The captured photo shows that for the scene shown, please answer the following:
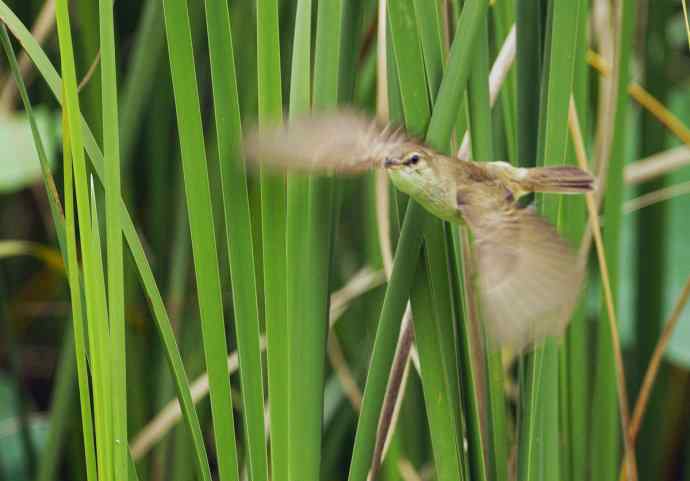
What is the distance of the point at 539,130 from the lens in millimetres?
554

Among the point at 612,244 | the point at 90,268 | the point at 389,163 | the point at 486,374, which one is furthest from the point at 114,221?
the point at 612,244

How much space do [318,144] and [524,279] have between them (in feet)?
A: 0.45

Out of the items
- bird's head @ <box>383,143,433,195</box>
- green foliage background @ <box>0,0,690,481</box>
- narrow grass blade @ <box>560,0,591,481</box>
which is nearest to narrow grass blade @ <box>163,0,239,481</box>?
green foliage background @ <box>0,0,690,481</box>

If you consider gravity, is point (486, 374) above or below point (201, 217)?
below

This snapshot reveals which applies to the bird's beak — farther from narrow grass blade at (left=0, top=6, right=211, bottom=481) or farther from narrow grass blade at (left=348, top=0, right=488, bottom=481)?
narrow grass blade at (left=0, top=6, right=211, bottom=481)

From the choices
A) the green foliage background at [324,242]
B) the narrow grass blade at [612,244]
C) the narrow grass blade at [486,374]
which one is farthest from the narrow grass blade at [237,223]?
the narrow grass blade at [612,244]

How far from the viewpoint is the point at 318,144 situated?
19.9 inches

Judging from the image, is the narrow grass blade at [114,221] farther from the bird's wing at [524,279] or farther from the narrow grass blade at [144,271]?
the bird's wing at [524,279]

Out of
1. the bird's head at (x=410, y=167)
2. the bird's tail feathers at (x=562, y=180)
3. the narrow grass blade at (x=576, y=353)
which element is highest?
the bird's head at (x=410, y=167)

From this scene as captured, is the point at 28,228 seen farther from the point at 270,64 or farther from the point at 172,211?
the point at 270,64

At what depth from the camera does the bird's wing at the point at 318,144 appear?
1.65ft

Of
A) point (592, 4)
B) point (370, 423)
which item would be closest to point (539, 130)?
point (370, 423)

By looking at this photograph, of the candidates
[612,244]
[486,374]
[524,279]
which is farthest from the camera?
[612,244]

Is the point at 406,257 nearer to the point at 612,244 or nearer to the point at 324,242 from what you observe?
the point at 324,242
